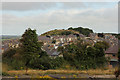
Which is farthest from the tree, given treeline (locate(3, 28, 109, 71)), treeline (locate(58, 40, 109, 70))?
treeline (locate(58, 40, 109, 70))

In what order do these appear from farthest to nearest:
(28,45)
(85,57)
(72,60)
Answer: (72,60) → (85,57) → (28,45)

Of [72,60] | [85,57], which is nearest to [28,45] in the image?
[72,60]

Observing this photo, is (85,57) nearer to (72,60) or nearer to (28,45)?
(72,60)

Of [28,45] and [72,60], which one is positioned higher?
[28,45]

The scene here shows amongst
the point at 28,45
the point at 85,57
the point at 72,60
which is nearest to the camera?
the point at 28,45

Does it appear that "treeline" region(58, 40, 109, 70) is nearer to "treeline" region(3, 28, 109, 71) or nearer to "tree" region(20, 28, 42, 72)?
"treeline" region(3, 28, 109, 71)

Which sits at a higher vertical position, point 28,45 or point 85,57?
point 28,45

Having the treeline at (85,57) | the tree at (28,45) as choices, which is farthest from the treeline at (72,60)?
the tree at (28,45)

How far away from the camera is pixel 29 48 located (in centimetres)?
1023

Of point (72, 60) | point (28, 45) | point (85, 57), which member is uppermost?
point (28, 45)

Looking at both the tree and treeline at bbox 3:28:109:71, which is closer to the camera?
the tree

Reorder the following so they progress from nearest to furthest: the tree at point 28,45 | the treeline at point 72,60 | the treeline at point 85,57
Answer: the tree at point 28,45 → the treeline at point 72,60 → the treeline at point 85,57

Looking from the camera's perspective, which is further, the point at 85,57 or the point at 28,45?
the point at 85,57

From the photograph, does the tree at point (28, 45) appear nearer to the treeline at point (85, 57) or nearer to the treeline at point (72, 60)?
the treeline at point (72, 60)
